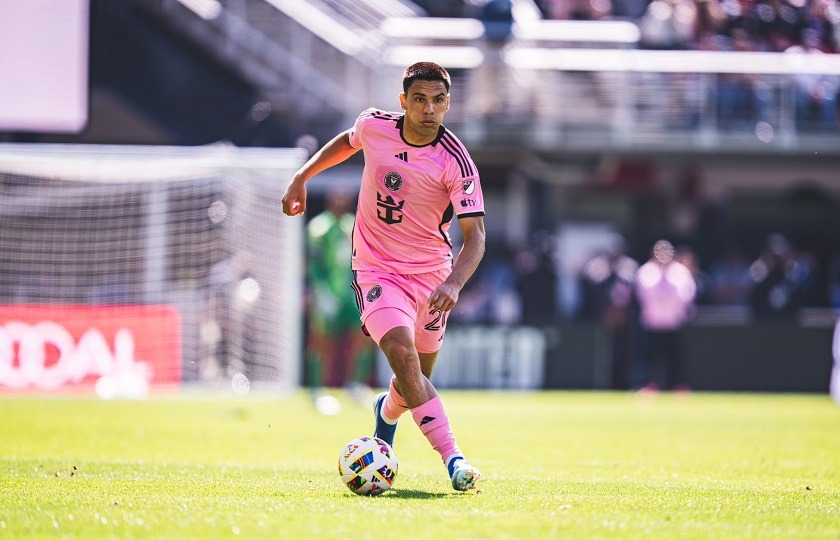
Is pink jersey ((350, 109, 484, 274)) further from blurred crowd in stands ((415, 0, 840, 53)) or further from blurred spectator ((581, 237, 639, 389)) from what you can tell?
blurred crowd in stands ((415, 0, 840, 53))

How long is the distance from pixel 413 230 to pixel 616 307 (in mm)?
16276

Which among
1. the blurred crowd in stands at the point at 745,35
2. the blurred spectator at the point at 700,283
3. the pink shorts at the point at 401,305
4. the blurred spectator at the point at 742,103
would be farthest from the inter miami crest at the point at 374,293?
the blurred spectator at the point at 742,103

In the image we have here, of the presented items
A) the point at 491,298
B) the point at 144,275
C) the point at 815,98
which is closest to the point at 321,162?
the point at 144,275

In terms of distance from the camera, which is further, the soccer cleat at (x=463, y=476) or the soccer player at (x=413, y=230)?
the soccer player at (x=413, y=230)

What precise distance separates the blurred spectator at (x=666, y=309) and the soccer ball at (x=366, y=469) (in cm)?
1538

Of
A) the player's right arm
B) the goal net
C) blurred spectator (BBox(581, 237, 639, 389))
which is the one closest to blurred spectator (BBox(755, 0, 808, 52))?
blurred spectator (BBox(581, 237, 639, 389))

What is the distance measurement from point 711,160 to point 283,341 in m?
12.7

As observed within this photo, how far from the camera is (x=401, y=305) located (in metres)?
7.10

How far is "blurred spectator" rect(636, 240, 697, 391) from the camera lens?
21641 mm

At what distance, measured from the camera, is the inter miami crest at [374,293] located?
23.4ft

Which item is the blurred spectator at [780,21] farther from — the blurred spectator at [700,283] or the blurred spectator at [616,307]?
the blurred spectator at [616,307]

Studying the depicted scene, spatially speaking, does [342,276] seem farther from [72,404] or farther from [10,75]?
[10,75]

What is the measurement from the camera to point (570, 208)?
Answer: 30.2 metres

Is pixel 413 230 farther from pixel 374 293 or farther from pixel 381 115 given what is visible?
pixel 381 115
